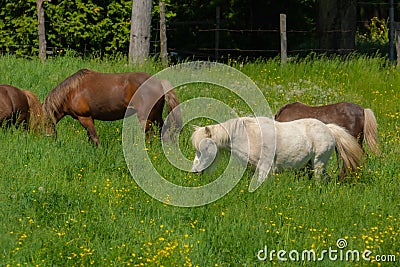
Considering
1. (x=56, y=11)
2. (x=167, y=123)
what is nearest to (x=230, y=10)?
(x=56, y=11)

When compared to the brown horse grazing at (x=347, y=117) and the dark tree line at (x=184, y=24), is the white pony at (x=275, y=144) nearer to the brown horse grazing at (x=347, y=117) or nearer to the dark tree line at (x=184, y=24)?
the brown horse grazing at (x=347, y=117)

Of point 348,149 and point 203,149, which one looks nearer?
point 203,149

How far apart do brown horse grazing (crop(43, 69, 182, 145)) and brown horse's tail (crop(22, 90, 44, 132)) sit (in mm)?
112

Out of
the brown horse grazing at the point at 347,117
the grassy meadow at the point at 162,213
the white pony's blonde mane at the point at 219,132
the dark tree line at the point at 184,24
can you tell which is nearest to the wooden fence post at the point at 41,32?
the dark tree line at the point at 184,24

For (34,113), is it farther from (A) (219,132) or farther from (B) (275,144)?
(B) (275,144)

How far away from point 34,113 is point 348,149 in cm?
503

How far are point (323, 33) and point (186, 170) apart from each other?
11361mm

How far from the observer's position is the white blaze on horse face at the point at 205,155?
9.48m

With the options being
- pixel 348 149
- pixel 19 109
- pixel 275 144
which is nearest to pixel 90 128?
pixel 19 109

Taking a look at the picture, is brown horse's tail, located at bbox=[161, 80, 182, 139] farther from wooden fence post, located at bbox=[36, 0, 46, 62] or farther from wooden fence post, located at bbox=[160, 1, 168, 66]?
wooden fence post, located at bbox=[36, 0, 46, 62]

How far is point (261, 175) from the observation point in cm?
962

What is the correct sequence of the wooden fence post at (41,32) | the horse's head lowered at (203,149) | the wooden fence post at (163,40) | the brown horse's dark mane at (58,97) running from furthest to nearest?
the wooden fence post at (163,40), the wooden fence post at (41,32), the brown horse's dark mane at (58,97), the horse's head lowered at (203,149)

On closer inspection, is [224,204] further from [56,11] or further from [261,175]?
[56,11]

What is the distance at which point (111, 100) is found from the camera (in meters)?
12.2
